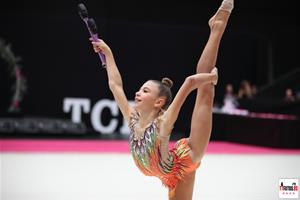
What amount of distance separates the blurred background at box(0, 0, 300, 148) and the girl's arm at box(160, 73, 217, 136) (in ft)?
20.5

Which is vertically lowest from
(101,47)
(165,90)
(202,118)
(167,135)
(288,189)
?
(288,189)

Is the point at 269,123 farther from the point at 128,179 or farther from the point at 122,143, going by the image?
the point at 128,179

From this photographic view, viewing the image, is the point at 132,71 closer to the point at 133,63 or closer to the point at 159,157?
the point at 133,63

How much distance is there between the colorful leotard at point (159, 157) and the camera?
2977 millimetres

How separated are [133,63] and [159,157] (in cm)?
822

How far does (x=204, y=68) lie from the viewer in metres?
3.05

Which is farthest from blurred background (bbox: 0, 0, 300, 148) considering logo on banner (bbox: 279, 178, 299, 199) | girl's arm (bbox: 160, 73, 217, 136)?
girl's arm (bbox: 160, 73, 217, 136)

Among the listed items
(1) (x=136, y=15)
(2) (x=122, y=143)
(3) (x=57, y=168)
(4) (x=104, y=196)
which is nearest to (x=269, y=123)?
(2) (x=122, y=143)

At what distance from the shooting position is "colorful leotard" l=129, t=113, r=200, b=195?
298 centimetres

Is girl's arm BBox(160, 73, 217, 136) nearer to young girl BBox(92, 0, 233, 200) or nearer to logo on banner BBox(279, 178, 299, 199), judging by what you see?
young girl BBox(92, 0, 233, 200)

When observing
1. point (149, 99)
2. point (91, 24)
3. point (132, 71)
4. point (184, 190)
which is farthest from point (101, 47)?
point (132, 71)

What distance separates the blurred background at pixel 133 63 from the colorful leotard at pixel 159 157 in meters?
6.11

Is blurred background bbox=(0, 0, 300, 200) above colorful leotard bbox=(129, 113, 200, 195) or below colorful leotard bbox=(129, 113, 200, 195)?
above

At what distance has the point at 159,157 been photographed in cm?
299
